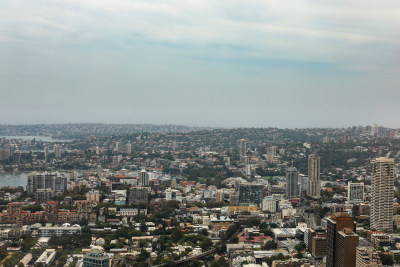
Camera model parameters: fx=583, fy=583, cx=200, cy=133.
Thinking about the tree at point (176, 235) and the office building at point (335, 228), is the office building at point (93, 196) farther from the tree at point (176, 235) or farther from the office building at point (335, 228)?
the office building at point (335, 228)

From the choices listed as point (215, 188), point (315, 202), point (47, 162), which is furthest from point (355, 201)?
point (47, 162)

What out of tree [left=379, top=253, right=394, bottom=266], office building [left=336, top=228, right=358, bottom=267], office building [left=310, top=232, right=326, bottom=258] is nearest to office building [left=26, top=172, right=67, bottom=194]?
office building [left=310, top=232, right=326, bottom=258]

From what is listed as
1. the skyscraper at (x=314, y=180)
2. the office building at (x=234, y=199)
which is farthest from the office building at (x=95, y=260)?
the skyscraper at (x=314, y=180)

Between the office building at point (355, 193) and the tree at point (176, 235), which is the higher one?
the office building at point (355, 193)

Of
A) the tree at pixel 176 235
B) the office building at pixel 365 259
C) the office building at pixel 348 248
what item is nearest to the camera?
the office building at pixel 365 259

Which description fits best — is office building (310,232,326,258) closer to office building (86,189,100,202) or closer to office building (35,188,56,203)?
office building (86,189,100,202)

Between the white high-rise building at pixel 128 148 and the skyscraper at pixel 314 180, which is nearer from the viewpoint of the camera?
the skyscraper at pixel 314 180

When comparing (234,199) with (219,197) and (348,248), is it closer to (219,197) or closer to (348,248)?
(219,197)
